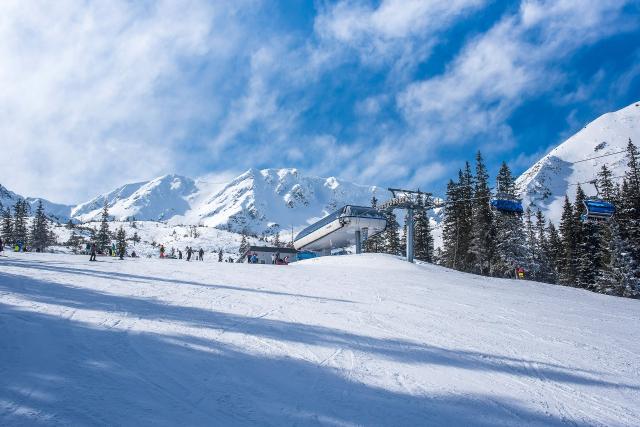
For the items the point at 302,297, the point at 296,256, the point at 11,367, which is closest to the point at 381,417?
the point at 11,367

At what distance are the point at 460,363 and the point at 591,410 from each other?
217 cm

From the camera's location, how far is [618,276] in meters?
35.1

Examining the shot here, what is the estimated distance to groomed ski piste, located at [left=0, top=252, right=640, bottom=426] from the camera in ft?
17.0

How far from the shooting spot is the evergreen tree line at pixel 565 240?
35.7m

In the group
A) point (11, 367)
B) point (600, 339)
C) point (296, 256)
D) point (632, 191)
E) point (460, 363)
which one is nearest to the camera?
point (11, 367)

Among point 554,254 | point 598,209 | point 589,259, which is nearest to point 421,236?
point 589,259

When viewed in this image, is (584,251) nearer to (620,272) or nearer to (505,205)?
(620,272)

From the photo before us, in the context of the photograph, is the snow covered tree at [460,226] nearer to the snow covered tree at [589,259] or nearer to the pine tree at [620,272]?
the snow covered tree at [589,259]

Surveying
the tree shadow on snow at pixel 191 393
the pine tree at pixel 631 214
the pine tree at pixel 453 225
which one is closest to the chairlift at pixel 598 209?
the pine tree at pixel 631 214

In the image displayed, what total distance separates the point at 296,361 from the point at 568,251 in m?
48.5

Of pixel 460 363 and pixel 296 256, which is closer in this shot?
pixel 460 363

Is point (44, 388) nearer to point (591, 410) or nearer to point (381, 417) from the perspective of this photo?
point (381, 417)

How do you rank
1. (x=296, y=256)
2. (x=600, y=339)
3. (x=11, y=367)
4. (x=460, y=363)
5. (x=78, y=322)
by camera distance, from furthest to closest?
(x=296, y=256) < (x=600, y=339) < (x=78, y=322) < (x=460, y=363) < (x=11, y=367)

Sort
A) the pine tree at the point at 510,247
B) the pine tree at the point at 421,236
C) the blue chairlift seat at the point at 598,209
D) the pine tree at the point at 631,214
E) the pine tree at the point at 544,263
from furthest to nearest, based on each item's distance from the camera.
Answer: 1. the pine tree at the point at 421,236
2. the pine tree at the point at 544,263
3. the pine tree at the point at 510,247
4. the pine tree at the point at 631,214
5. the blue chairlift seat at the point at 598,209
